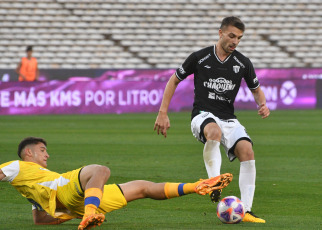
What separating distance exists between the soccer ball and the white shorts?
833 mm

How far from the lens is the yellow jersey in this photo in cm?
614

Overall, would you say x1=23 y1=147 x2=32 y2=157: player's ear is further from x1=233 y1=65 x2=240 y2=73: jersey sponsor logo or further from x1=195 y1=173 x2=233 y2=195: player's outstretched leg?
x1=233 y1=65 x2=240 y2=73: jersey sponsor logo

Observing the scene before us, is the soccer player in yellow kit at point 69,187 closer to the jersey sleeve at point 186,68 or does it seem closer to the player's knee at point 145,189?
the player's knee at point 145,189

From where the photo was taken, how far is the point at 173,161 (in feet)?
38.4

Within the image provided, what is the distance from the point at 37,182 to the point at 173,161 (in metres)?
5.62

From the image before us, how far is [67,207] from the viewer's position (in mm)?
6180

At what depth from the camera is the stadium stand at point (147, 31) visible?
30.8 m

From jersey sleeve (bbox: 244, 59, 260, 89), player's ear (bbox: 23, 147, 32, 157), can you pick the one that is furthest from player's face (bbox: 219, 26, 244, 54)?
player's ear (bbox: 23, 147, 32, 157)

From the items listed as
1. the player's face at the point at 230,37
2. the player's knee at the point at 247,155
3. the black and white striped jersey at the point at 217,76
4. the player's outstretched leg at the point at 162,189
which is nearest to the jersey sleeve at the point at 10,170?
the player's outstretched leg at the point at 162,189

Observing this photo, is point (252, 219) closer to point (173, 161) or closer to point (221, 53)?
point (221, 53)

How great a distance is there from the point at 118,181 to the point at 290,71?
1763 cm

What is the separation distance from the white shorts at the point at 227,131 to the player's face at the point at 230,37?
0.66 metres

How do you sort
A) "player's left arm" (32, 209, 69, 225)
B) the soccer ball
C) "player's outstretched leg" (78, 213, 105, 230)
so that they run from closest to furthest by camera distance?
"player's outstretched leg" (78, 213, 105, 230) → the soccer ball → "player's left arm" (32, 209, 69, 225)

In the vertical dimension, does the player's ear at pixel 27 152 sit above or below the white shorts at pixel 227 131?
below
